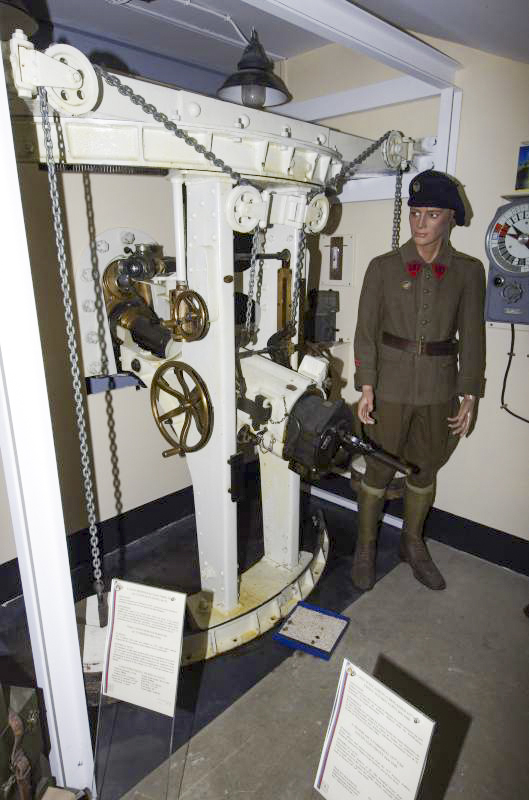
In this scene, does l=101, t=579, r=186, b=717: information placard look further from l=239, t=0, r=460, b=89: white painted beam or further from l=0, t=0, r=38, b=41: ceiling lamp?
l=0, t=0, r=38, b=41: ceiling lamp

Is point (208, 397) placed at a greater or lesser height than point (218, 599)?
greater

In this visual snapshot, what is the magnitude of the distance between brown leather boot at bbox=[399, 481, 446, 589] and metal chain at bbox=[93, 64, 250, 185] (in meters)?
1.85

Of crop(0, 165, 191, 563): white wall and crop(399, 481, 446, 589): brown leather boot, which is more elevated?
crop(0, 165, 191, 563): white wall

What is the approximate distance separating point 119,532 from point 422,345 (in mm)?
2061

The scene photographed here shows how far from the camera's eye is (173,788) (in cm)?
169

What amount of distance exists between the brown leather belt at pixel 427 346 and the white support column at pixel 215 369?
0.97 meters

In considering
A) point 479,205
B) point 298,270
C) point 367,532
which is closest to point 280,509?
point 367,532

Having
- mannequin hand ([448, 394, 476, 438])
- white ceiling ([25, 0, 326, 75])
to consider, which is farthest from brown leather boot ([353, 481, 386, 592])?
white ceiling ([25, 0, 326, 75])

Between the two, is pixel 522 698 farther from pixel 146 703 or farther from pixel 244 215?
pixel 244 215

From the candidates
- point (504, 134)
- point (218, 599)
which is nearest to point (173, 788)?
point (218, 599)

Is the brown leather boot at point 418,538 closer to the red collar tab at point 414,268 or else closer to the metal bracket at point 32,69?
the red collar tab at point 414,268

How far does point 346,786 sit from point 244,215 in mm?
1676

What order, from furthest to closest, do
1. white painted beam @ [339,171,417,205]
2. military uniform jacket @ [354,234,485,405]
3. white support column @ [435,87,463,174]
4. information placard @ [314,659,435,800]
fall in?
white painted beam @ [339,171,417,205]
white support column @ [435,87,463,174]
military uniform jacket @ [354,234,485,405]
information placard @ [314,659,435,800]

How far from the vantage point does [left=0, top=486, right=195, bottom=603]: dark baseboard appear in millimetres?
2652
